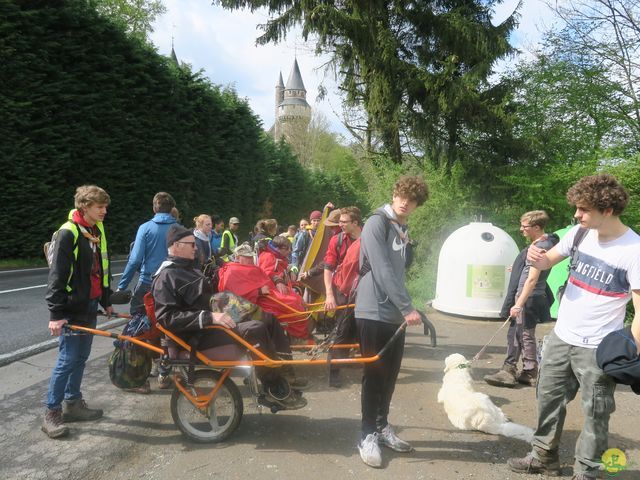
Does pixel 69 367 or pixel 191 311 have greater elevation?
pixel 191 311

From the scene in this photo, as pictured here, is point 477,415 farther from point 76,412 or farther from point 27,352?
point 27,352

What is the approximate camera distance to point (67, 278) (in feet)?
12.4

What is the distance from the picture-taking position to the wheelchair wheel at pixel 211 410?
379 centimetres

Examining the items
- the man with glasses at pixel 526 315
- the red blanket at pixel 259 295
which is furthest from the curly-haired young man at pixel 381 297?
the man with glasses at pixel 526 315

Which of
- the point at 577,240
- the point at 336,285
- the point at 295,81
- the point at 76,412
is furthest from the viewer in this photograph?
the point at 295,81

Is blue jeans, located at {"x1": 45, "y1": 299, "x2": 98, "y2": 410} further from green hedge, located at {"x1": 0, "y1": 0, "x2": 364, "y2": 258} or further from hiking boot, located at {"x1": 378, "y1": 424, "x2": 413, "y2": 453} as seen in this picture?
green hedge, located at {"x1": 0, "y1": 0, "x2": 364, "y2": 258}

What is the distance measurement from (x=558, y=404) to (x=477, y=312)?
18.3 ft

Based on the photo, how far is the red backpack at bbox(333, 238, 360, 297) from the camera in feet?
17.5

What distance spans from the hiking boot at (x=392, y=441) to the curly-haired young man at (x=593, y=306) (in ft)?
3.56

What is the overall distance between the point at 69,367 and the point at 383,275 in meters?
2.64

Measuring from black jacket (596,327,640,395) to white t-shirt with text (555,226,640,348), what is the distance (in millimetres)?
Answer: 151

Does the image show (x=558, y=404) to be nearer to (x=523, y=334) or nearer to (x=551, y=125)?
(x=523, y=334)

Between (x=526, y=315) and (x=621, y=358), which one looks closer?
(x=621, y=358)

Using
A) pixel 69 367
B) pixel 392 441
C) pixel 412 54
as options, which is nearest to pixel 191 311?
pixel 69 367
